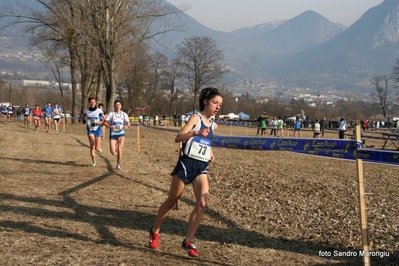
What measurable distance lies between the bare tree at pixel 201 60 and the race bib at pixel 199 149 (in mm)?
60927

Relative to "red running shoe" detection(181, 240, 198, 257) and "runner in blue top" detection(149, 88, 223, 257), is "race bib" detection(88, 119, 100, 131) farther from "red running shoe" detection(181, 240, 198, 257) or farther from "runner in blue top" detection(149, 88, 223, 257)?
"red running shoe" detection(181, 240, 198, 257)

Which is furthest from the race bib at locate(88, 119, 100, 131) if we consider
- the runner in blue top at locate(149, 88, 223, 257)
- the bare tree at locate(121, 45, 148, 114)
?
the bare tree at locate(121, 45, 148, 114)

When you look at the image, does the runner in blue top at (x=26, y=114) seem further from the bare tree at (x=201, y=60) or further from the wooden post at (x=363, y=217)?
the bare tree at (x=201, y=60)

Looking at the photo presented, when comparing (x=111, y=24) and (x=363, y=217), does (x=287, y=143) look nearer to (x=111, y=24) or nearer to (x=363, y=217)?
(x=363, y=217)

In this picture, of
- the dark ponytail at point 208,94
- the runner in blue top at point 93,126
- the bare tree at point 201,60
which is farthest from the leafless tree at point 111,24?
the bare tree at point 201,60

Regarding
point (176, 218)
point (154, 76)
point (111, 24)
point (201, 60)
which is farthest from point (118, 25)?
point (154, 76)

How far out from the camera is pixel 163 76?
8400cm

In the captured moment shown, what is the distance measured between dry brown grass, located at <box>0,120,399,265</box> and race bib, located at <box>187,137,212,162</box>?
1338 mm

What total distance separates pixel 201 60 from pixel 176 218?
61276mm

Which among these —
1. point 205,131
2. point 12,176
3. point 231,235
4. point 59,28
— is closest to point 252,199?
point 231,235

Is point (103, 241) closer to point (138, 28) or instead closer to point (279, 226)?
point (279, 226)

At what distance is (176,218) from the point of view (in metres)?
7.66

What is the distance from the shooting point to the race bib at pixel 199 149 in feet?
18.6

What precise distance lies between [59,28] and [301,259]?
28.9 meters
